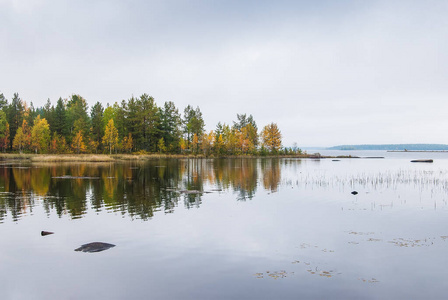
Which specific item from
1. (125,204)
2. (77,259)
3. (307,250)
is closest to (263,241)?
(307,250)

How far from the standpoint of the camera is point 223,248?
1438cm

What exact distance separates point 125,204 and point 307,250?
16.2 meters

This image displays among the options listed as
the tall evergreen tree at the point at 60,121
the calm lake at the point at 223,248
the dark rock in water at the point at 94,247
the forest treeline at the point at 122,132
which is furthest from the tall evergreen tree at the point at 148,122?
the dark rock in water at the point at 94,247

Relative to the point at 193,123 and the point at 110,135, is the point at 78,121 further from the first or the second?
the point at 193,123

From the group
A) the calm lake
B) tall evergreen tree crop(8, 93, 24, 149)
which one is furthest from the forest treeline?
the calm lake

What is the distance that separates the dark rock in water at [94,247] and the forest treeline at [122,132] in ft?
318

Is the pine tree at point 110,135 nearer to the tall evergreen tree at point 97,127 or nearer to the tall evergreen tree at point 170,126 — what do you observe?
the tall evergreen tree at point 97,127

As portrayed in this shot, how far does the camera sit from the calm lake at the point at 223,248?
10250mm

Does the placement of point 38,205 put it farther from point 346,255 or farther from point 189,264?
point 346,255

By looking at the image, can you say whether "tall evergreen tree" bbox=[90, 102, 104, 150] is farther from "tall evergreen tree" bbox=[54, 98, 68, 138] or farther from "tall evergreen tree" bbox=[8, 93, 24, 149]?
"tall evergreen tree" bbox=[8, 93, 24, 149]

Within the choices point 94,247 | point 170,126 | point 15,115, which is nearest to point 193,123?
point 170,126

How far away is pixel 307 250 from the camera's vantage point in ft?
45.7

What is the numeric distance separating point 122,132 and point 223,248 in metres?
114

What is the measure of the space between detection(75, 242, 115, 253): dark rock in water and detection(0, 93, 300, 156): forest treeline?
96837 mm
